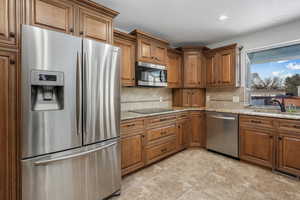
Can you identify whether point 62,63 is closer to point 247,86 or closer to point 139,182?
point 139,182

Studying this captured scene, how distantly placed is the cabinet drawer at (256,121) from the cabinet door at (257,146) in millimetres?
92

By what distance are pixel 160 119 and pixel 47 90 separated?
5.90ft

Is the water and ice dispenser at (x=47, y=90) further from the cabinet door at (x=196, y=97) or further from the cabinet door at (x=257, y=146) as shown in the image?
the cabinet door at (x=196, y=97)

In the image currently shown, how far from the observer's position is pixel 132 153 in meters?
2.34

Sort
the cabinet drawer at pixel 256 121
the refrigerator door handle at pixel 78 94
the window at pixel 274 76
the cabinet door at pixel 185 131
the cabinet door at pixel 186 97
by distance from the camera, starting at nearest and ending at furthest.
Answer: the refrigerator door handle at pixel 78 94
the cabinet drawer at pixel 256 121
the window at pixel 274 76
the cabinet door at pixel 185 131
the cabinet door at pixel 186 97

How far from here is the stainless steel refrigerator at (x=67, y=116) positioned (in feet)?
4.24

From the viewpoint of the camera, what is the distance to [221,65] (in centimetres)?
339

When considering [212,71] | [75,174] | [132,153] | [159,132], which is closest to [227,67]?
[212,71]

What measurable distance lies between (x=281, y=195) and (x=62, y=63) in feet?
9.42

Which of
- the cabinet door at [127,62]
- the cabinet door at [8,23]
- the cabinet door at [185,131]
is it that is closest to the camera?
the cabinet door at [8,23]

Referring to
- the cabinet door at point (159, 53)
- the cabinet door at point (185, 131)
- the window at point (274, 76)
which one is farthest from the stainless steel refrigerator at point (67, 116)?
the window at point (274, 76)

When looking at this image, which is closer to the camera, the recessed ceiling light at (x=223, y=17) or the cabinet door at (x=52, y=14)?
the cabinet door at (x=52, y=14)

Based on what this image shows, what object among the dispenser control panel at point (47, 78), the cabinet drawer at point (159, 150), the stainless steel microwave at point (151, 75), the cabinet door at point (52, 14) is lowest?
the cabinet drawer at point (159, 150)

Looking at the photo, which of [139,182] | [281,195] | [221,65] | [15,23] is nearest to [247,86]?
[221,65]
